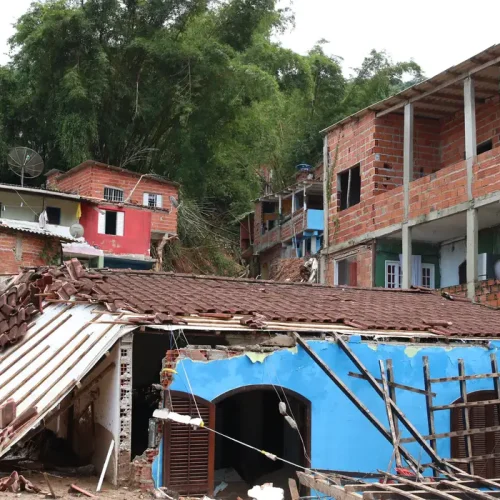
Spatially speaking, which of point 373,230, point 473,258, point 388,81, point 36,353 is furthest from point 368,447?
point 388,81

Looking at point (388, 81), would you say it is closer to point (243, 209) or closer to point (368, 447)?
point (243, 209)

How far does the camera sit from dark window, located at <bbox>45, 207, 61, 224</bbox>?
107 feet

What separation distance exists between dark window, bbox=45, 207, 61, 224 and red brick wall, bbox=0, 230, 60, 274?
13.6ft

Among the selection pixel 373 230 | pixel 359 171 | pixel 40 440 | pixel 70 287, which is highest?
pixel 359 171

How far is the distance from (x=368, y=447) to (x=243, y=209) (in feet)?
103

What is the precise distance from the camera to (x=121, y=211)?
3425cm

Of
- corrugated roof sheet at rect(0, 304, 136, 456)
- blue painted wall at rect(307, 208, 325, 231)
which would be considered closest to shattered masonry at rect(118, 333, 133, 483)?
corrugated roof sheet at rect(0, 304, 136, 456)

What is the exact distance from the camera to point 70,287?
44.8ft

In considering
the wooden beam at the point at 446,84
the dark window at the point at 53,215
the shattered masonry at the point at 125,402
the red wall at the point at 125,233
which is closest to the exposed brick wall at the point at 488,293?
the wooden beam at the point at 446,84

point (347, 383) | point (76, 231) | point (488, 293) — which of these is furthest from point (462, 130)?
point (76, 231)

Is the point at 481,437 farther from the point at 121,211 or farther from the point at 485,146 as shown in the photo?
the point at 121,211

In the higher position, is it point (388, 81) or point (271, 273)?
point (388, 81)

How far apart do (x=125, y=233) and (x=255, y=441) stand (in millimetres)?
19879

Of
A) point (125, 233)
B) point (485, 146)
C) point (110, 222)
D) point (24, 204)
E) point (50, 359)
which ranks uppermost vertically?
point (485, 146)
